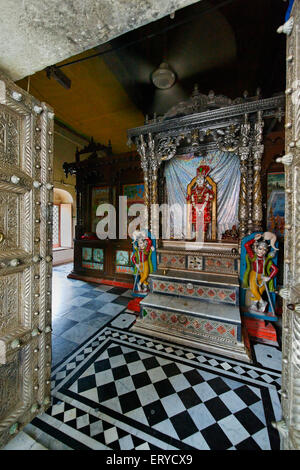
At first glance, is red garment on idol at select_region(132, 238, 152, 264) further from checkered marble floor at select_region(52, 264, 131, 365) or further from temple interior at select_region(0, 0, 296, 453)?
checkered marble floor at select_region(52, 264, 131, 365)

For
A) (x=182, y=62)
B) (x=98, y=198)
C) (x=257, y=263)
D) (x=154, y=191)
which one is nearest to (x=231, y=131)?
(x=154, y=191)

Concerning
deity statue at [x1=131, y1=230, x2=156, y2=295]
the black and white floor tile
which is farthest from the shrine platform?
deity statue at [x1=131, y1=230, x2=156, y2=295]

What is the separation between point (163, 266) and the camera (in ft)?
13.3

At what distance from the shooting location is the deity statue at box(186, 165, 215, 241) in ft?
14.3

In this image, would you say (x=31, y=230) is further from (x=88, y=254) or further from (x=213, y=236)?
(x=88, y=254)

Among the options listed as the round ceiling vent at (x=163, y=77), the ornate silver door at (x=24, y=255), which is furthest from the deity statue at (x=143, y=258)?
the round ceiling vent at (x=163, y=77)

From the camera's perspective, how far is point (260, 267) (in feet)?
10.4

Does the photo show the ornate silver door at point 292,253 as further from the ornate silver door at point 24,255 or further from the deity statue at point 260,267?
the deity statue at point 260,267

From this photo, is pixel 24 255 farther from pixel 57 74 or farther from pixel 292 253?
pixel 57 74

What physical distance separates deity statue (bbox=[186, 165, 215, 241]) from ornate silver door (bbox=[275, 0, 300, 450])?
3309 millimetres

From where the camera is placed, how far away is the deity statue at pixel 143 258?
157 inches

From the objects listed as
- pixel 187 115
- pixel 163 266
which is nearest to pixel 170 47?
pixel 187 115

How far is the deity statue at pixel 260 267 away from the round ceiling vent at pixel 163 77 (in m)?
4.11
